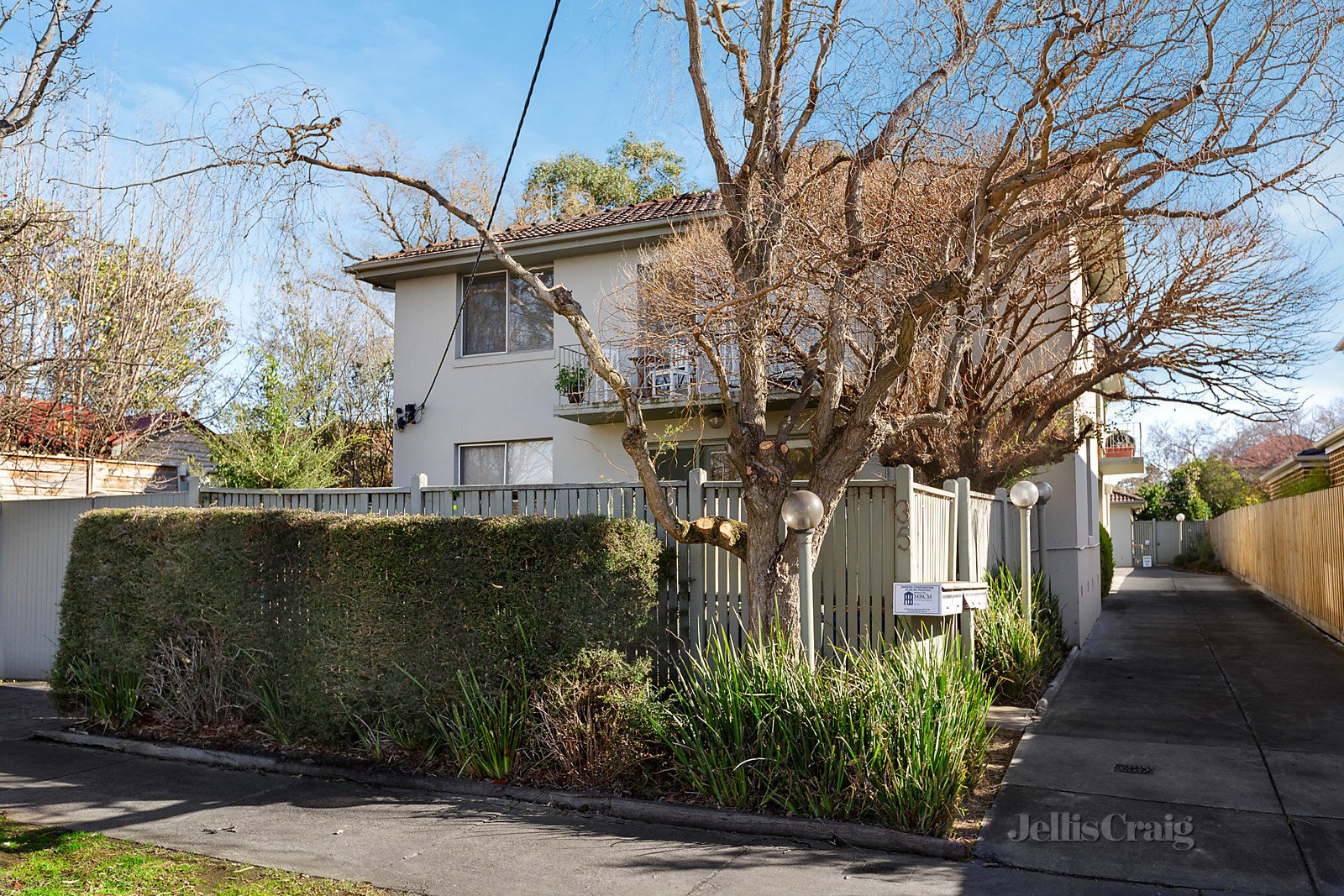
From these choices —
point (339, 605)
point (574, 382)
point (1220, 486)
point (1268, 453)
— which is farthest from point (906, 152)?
point (1268, 453)

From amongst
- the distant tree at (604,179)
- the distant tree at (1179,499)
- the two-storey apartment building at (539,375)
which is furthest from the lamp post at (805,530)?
the distant tree at (1179,499)

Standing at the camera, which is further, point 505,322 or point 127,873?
point 505,322

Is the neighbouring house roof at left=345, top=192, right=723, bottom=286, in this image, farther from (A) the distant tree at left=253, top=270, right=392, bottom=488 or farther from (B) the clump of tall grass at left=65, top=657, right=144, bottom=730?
(B) the clump of tall grass at left=65, top=657, right=144, bottom=730

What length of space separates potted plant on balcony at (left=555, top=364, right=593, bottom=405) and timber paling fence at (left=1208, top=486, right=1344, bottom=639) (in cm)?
1067

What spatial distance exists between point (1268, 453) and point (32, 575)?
54.8 meters

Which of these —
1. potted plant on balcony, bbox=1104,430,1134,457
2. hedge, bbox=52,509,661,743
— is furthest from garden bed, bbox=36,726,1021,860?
potted plant on balcony, bbox=1104,430,1134,457

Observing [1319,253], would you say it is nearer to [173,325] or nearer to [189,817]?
[189,817]

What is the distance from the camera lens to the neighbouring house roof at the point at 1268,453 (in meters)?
49.6

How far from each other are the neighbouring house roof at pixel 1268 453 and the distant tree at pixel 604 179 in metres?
36.2

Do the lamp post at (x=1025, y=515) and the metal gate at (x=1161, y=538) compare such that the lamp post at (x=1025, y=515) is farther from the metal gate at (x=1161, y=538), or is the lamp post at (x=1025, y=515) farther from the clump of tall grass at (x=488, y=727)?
the metal gate at (x=1161, y=538)

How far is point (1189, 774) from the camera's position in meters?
6.94

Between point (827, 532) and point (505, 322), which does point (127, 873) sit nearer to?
point (827, 532)

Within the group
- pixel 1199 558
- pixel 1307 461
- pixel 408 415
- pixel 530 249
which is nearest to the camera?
pixel 530 249

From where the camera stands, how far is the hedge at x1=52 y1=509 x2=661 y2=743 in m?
7.41
